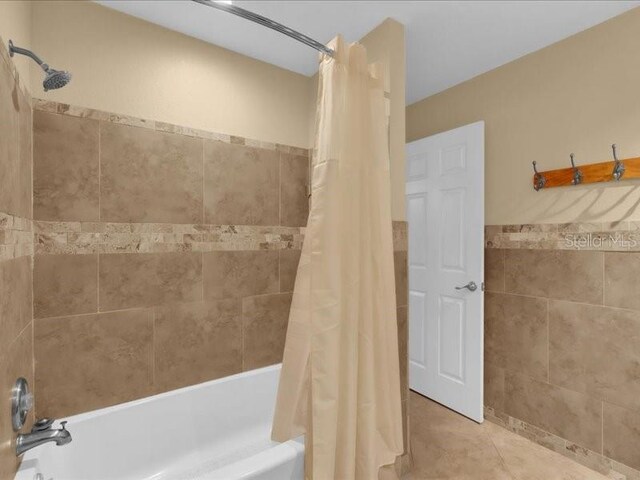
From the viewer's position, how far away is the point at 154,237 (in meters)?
1.74

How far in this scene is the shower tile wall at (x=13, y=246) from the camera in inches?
39.3

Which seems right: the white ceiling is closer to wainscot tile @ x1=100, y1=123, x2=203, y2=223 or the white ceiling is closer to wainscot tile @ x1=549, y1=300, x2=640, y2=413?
wainscot tile @ x1=100, y1=123, x2=203, y2=223

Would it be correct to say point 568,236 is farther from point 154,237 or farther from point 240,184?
point 154,237

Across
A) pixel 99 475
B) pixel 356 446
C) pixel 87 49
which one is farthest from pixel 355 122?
pixel 99 475

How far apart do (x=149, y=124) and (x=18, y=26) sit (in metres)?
0.57

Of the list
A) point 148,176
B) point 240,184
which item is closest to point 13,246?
point 148,176

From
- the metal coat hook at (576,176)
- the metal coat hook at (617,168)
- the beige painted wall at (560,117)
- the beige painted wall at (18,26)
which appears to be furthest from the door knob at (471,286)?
the beige painted wall at (18,26)

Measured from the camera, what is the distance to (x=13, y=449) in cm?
106

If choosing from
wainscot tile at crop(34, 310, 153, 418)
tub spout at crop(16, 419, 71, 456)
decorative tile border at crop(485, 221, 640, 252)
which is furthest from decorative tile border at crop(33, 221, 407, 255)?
decorative tile border at crop(485, 221, 640, 252)

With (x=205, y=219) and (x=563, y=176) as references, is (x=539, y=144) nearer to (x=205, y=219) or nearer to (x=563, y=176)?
(x=563, y=176)

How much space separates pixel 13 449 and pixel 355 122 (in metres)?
1.57

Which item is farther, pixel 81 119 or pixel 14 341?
pixel 81 119

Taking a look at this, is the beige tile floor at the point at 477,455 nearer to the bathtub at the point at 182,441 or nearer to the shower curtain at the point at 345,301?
the shower curtain at the point at 345,301

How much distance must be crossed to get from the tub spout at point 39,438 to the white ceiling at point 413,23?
184cm
